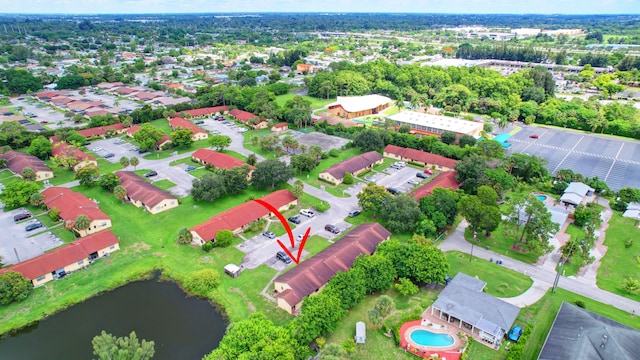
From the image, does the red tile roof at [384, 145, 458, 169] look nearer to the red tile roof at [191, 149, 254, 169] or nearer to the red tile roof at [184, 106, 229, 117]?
the red tile roof at [191, 149, 254, 169]

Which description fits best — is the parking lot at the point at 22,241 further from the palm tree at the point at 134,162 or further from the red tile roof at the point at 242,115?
the red tile roof at the point at 242,115

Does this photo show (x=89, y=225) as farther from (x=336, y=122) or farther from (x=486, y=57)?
(x=486, y=57)

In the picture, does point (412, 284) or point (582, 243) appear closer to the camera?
point (412, 284)

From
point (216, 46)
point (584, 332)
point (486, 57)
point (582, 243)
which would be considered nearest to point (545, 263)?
point (582, 243)

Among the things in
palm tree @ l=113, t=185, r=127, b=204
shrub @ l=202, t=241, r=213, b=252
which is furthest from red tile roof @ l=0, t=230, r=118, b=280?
shrub @ l=202, t=241, r=213, b=252

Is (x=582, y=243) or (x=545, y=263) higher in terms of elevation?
(x=582, y=243)

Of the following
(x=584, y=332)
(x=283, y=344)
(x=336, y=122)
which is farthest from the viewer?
(x=336, y=122)
